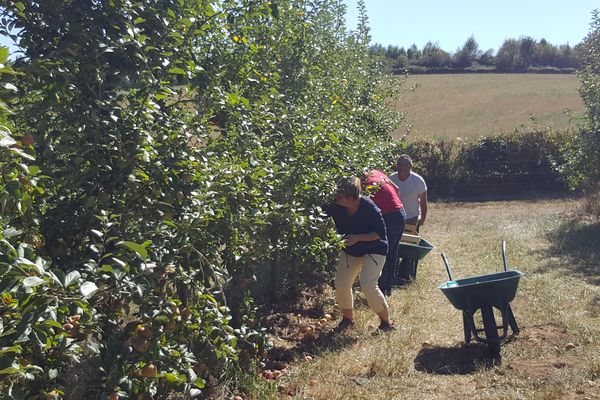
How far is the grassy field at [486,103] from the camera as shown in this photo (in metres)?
33.7

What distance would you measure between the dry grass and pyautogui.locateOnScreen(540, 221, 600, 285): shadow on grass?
62 millimetres

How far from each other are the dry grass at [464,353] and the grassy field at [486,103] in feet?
64.1

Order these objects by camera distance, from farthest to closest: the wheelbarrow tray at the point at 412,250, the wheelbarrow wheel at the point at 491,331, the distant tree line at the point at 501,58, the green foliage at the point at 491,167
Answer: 1. the distant tree line at the point at 501,58
2. the green foliage at the point at 491,167
3. the wheelbarrow tray at the point at 412,250
4. the wheelbarrow wheel at the point at 491,331

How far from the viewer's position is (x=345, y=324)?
6902 mm

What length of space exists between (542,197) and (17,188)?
67.5 feet

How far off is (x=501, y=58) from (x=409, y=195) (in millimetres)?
61615

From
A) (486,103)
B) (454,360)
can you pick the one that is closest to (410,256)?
(454,360)

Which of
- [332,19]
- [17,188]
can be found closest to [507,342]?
[17,188]

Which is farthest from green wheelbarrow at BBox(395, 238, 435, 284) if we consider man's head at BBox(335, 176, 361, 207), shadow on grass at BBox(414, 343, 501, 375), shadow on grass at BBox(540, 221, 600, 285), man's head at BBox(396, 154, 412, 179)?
shadow on grass at BBox(414, 343, 501, 375)

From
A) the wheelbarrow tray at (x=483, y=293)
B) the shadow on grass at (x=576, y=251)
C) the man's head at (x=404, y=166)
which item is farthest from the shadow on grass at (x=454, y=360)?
the shadow on grass at (x=576, y=251)

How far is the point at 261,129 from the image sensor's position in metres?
5.57

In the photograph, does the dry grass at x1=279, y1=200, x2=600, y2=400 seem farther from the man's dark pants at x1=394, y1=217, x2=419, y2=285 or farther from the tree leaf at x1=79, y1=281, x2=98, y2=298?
the tree leaf at x1=79, y1=281, x2=98, y2=298

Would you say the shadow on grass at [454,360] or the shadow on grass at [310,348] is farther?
the shadow on grass at [310,348]

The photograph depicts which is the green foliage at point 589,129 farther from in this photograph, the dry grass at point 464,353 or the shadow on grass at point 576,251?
the dry grass at point 464,353
